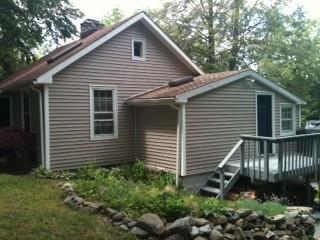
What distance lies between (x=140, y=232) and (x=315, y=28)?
32163mm

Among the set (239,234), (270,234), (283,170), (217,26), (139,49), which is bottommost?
(270,234)

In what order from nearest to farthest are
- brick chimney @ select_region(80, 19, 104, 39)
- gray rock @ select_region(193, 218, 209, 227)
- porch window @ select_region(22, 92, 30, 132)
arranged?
gray rock @ select_region(193, 218, 209, 227), porch window @ select_region(22, 92, 30, 132), brick chimney @ select_region(80, 19, 104, 39)

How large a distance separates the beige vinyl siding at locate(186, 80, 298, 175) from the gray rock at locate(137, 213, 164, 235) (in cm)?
520

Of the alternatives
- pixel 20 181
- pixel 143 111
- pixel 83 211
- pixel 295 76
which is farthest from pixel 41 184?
pixel 295 76

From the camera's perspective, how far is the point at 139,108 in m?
13.4

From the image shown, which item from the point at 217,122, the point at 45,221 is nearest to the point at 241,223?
the point at 45,221

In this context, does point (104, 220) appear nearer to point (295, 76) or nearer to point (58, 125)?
point (58, 125)

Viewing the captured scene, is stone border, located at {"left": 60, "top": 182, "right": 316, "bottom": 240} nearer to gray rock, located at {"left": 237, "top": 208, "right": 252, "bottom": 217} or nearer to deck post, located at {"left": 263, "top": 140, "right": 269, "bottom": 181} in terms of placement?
gray rock, located at {"left": 237, "top": 208, "right": 252, "bottom": 217}

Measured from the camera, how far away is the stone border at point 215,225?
248 inches

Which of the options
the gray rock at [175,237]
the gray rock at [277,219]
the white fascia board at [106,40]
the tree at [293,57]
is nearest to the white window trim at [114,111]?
the white fascia board at [106,40]

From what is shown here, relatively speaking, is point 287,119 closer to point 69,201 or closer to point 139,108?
point 139,108

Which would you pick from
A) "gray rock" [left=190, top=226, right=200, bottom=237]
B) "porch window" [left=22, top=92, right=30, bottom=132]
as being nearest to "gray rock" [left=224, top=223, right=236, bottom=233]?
"gray rock" [left=190, top=226, right=200, bottom=237]

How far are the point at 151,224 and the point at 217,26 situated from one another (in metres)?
21.8

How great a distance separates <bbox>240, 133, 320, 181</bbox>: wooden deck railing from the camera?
1040cm
